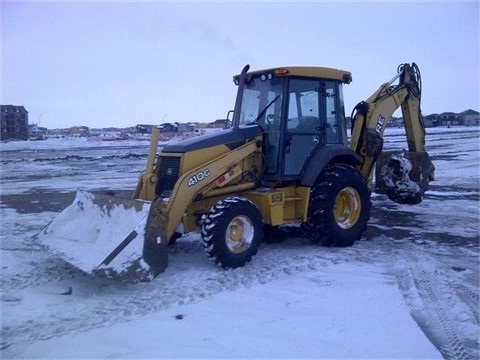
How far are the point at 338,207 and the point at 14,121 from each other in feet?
278

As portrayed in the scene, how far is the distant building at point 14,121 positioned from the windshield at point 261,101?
73.9 m

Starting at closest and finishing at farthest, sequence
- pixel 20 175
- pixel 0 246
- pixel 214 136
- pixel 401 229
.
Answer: pixel 214 136 → pixel 0 246 → pixel 401 229 → pixel 20 175

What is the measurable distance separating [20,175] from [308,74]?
1673 centimetres

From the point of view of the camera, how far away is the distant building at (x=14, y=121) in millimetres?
75925

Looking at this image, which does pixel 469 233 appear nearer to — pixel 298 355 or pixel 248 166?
pixel 248 166

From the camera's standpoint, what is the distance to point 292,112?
7.11 metres

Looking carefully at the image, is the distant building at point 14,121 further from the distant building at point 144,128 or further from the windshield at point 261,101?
the windshield at point 261,101

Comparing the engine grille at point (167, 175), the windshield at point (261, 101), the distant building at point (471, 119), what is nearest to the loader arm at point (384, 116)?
the windshield at point (261, 101)

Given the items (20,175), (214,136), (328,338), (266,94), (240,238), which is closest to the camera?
(328,338)

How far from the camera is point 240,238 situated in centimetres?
631

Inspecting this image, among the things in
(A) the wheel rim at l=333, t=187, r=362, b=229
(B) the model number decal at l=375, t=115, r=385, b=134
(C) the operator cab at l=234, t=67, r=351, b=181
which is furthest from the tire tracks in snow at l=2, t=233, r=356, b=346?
(B) the model number decal at l=375, t=115, r=385, b=134

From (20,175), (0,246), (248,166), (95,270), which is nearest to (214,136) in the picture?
(248,166)

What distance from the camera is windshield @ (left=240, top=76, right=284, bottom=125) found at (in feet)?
23.1

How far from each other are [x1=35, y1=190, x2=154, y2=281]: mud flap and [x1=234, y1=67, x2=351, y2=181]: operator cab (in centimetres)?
225
